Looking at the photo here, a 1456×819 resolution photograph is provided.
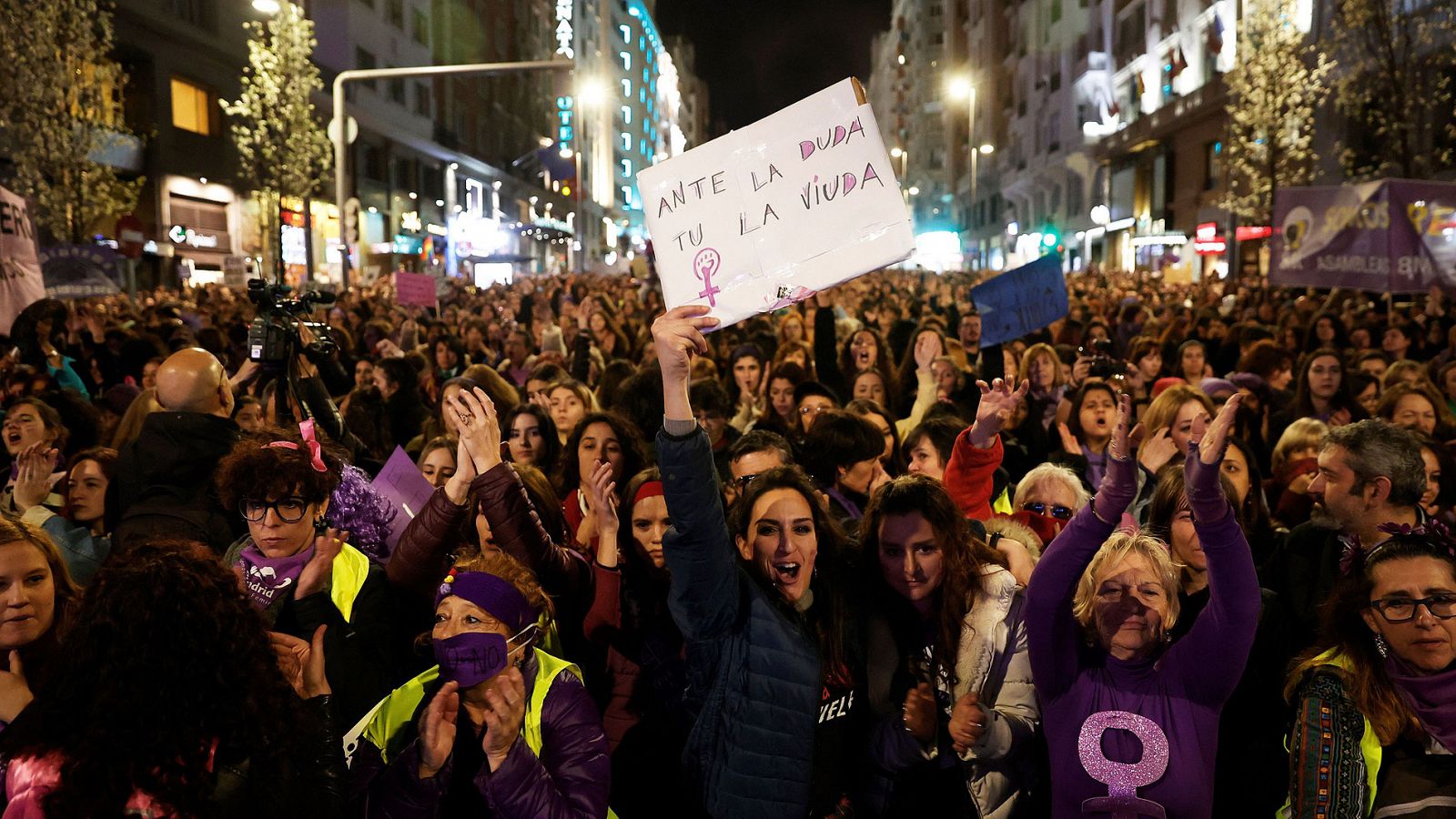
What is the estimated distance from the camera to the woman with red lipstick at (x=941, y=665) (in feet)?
10.7

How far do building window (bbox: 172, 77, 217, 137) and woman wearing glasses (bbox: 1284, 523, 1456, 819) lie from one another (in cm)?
3574

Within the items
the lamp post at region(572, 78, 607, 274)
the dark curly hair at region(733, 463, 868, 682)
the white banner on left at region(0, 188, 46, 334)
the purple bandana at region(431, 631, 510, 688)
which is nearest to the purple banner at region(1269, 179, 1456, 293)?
the dark curly hair at region(733, 463, 868, 682)

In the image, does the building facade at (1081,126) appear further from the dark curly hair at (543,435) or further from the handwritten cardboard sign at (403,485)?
the handwritten cardboard sign at (403,485)

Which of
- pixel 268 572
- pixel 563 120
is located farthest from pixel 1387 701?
pixel 563 120

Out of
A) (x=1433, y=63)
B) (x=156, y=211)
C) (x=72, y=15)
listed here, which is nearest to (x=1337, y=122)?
(x=1433, y=63)

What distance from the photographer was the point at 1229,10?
39750 millimetres

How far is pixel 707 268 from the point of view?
3.86 meters

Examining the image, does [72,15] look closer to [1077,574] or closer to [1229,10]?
[1077,574]

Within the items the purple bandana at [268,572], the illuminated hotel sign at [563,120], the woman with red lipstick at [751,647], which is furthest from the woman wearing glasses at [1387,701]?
the illuminated hotel sign at [563,120]

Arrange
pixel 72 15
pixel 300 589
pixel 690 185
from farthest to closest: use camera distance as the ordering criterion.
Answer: pixel 72 15, pixel 690 185, pixel 300 589

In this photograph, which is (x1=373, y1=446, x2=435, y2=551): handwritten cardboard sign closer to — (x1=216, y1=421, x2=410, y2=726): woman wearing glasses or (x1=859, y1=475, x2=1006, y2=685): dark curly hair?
(x1=216, y1=421, x2=410, y2=726): woman wearing glasses

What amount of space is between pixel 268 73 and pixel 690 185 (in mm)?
28612

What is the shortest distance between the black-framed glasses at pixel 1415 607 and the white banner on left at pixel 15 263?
9.17 metres

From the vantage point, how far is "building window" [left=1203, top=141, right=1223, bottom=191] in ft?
137
